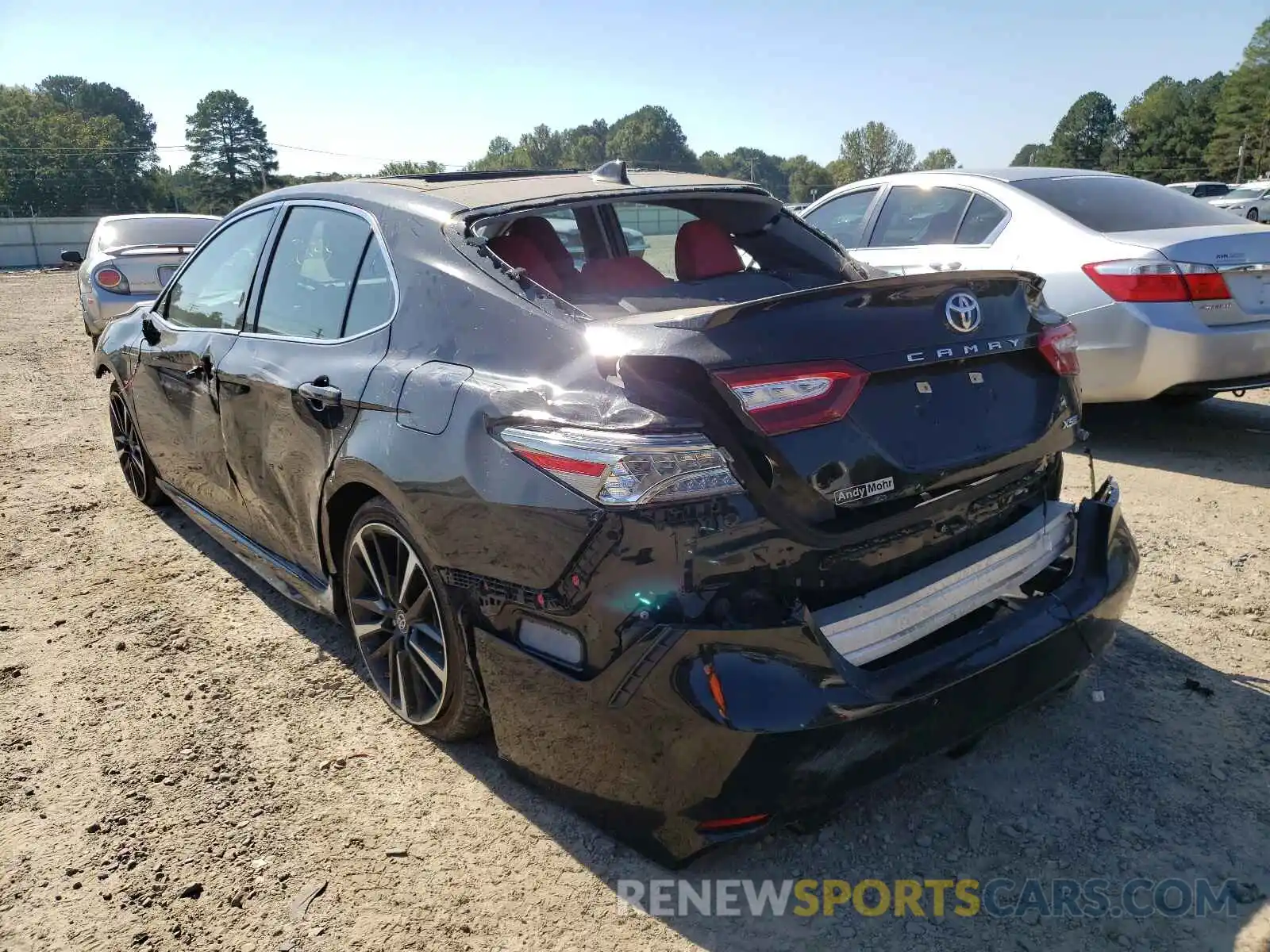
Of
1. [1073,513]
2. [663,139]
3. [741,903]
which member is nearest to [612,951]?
[741,903]

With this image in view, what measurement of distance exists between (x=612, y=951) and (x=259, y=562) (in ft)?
7.34

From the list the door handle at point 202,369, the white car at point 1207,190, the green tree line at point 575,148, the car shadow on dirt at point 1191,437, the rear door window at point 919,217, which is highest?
the green tree line at point 575,148

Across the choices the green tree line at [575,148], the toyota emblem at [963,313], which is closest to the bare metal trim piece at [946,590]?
the toyota emblem at [963,313]

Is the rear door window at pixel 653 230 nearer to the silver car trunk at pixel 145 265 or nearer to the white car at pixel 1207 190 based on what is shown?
the silver car trunk at pixel 145 265

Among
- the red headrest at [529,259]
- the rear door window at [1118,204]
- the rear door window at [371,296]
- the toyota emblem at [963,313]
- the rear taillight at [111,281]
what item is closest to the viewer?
the toyota emblem at [963,313]

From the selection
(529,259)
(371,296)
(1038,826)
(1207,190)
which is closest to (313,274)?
(371,296)

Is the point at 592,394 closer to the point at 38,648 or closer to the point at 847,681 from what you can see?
the point at 847,681

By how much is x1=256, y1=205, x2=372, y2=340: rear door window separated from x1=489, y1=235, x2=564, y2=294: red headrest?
17.4 inches

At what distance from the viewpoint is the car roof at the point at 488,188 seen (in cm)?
280

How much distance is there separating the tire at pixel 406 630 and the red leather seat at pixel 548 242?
98 cm

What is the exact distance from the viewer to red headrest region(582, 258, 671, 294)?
3012 mm

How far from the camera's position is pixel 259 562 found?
3.57m

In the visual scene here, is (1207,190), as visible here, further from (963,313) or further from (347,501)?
(347,501)

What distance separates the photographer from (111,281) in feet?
31.2
